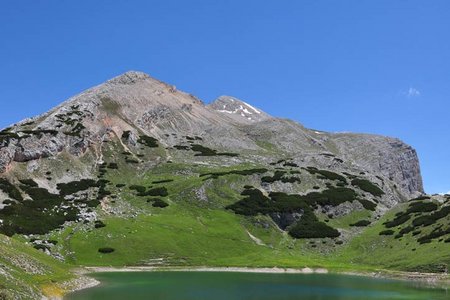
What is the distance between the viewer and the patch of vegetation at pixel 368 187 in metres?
187

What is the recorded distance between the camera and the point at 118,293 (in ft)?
180

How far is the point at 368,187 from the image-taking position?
190875 mm

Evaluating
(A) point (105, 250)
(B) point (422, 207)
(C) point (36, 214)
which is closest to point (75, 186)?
(C) point (36, 214)

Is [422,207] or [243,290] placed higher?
[422,207]

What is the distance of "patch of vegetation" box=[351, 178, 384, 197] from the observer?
7378 inches

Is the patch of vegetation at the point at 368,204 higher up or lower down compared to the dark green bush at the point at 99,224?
higher up

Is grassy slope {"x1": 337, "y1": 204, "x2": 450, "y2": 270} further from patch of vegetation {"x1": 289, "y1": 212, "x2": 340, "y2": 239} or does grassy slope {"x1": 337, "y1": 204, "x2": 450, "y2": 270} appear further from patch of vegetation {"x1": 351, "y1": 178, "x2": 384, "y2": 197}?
patch of vegetation {"x1": 351, "y1": 178, "x2": 384, "y2": 197}

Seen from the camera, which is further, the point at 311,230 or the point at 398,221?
the point at 311,230

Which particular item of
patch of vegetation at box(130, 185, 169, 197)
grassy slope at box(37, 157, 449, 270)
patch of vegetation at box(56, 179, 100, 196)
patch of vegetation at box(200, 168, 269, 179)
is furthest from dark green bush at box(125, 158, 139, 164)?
patch of vegetation at box(200, 168, 269, 179)

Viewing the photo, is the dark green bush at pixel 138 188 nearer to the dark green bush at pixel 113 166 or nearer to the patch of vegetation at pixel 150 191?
the patch of vegetation at pixel 150 191

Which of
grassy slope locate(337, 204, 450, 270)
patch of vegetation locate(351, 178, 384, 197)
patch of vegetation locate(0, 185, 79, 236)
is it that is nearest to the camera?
grassy slope locate(337, 204, 450, 270)

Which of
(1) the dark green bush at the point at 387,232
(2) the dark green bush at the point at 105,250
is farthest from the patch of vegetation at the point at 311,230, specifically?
(2) the dark green bush at the point at 105,250

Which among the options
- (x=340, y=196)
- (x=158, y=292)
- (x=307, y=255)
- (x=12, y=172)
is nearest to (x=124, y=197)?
(x=12, y=172)

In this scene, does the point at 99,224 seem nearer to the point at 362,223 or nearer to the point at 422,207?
the point at 362,223
